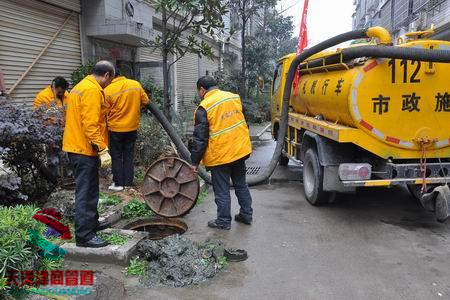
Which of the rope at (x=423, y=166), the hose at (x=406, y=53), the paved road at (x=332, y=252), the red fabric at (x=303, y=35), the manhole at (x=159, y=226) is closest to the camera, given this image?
the paved road at (x=332, y=252)

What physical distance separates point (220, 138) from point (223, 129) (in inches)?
4.3

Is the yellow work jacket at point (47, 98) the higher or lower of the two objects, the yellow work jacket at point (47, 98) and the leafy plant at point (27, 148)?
the higher

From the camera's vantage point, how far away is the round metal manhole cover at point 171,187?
484 centimetres

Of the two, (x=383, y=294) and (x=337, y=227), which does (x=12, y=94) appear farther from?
(x=383, y=294)

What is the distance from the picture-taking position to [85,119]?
12.0 feet

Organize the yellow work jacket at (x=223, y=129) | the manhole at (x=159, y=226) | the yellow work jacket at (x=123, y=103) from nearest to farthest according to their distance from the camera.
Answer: the yellow work jacket at (x=223, y=129)
the manhole at (x=159, y=226)
the yellow work jacket at (x=123, y=103)

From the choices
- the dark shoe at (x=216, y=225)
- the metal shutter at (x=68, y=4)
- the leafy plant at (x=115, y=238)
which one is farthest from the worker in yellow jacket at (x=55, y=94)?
the metal shutter at (x=68, y=4)

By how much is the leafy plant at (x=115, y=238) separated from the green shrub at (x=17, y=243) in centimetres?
129

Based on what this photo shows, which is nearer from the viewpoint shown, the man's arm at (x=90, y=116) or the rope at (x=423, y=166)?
the man's arm at (x=90, y=116)

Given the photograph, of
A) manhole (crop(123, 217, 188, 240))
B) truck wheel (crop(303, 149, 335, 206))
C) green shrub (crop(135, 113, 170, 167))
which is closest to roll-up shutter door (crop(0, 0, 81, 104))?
green shrub (crop(135, 113, 170, 167))

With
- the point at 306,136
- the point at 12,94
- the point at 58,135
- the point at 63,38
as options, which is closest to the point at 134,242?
the point at 58,135

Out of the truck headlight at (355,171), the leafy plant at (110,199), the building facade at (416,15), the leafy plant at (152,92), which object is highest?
the building facade at (416,15)

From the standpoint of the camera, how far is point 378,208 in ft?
18.9

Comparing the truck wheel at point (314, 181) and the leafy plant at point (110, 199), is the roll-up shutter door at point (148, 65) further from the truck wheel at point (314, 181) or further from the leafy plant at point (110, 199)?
the truck wheel at point (314, 181)
